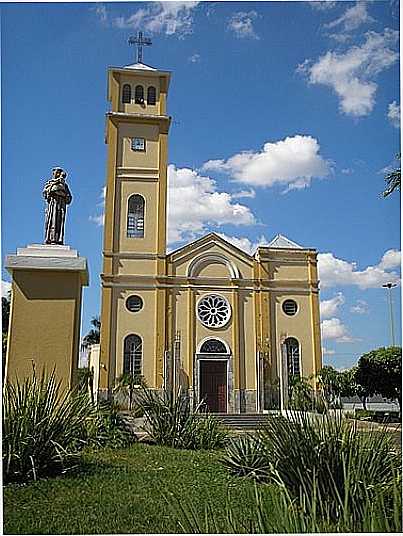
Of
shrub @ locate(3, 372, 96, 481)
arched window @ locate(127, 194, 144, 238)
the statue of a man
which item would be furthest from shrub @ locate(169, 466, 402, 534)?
arched window @ locate(127, 194, 144, 238)

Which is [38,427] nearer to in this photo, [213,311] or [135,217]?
[213,311]

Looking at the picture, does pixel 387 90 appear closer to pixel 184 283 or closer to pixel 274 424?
pixel 274 424

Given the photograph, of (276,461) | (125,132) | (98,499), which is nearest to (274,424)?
(276,461)

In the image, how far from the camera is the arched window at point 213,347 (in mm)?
12820

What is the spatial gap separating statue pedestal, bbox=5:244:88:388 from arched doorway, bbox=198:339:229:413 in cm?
953

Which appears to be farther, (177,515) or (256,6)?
(256,6)

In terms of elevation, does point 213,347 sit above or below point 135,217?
below

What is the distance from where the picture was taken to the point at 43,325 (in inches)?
130

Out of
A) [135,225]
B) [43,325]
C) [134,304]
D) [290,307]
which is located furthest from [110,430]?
[290,307]

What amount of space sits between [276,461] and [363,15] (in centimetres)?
212

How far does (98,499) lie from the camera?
2.79m

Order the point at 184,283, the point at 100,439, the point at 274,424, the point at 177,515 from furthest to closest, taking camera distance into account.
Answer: the point at 184,283 < the point at 100,439 < the point at 274,424 < the point at 177,515

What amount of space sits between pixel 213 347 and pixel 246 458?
925 centimetres

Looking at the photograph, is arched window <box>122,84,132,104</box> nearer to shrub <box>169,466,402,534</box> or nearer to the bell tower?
the bell tower
